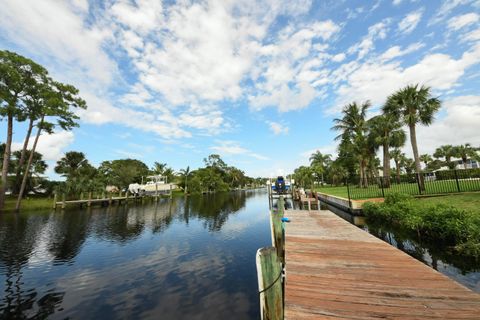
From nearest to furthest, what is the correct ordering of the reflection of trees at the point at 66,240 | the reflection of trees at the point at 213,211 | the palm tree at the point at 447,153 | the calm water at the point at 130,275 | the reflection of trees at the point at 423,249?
the calm water at the point at 130,275
the reflection of trees at the point at 423,249
the reflection of trees at the point at 66,240
the reflection of trees at the point at 213,211
the palm tree at the point at 447,153

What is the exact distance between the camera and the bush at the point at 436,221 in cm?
679

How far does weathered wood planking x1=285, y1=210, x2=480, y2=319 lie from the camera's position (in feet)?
9.96

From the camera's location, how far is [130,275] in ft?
26.9

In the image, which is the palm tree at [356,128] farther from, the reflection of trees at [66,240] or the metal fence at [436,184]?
the reflection of trees at [66,240]

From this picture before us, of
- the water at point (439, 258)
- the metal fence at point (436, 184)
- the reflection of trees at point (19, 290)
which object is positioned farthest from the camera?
the metal fence at point (436, 184)

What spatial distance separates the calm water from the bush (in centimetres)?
709

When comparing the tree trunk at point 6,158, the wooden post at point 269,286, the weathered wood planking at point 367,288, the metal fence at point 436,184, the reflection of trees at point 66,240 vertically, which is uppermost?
the tree trunk at point 6,158

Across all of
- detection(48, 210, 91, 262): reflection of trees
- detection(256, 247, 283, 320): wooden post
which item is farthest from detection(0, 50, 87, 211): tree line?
detection(256, 247, 283, 320): wooden post

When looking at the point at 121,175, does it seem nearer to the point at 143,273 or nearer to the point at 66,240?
the point at 66,240

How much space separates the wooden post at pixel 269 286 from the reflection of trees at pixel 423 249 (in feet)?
21.8

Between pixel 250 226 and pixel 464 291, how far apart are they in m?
14.2

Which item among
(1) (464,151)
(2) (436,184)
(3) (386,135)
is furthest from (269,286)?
(1) (464,151)

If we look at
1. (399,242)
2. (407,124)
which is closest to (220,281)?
(399,242)

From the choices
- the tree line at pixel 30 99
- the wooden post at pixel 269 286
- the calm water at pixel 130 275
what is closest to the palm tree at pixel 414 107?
the calm water at pixel 130 275
